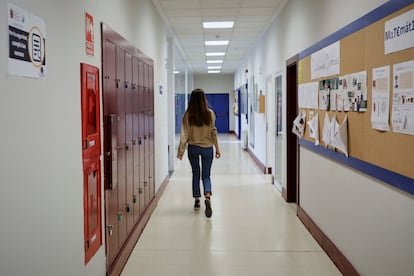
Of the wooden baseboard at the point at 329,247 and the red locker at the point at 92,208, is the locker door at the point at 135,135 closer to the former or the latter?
the red locker at the point at 92,208

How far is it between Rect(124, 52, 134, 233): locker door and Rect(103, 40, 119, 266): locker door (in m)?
0.47

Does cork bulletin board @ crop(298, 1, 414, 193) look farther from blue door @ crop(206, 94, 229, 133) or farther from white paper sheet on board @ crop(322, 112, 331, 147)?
blue door @ crop(206, 94, 229, 133)

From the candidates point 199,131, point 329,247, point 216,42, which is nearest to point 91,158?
point 329,247

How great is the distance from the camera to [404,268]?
2.40 metres

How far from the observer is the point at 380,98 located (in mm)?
2689

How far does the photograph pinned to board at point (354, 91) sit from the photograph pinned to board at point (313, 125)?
819 millimetres

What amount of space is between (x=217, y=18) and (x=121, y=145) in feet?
14.6

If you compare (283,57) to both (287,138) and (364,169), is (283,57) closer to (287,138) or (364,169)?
(287,138)

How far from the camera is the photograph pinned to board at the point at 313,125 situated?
169 inches

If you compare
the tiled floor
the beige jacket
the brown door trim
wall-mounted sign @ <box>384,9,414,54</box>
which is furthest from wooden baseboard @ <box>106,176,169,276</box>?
wall-mounted sign @ <box>384,9,414,54</box>

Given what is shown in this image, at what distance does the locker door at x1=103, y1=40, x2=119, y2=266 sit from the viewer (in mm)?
3223

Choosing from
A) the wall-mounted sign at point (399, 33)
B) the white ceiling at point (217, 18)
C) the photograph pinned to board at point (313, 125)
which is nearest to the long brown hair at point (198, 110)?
the photograph pinned to board at point (313, 125)

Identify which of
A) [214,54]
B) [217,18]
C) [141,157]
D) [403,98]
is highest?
[214,54]

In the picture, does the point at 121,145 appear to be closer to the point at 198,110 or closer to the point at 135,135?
the point at 135,135
